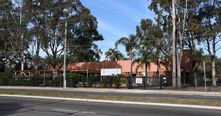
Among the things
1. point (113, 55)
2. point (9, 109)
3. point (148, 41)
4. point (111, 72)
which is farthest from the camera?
point (113, 55)

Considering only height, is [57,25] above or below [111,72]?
above

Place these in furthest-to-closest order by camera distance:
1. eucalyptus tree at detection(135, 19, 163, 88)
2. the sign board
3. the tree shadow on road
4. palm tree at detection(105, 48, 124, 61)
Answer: palm tree at detection(105, 48, 124, 61) < eucalyptus tree at detection(135, 19, 163, 88) < the sign board < the tree shadow on road

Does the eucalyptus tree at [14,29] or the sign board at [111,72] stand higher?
the eucalyptus tree at [14,29]

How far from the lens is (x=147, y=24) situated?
2537 inches

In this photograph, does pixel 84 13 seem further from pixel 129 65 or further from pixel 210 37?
pixel 210 37

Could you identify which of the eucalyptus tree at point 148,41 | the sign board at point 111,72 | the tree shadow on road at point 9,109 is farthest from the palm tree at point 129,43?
the tree shadow on road at point 9,109

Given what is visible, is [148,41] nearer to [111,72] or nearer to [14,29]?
[111,72]

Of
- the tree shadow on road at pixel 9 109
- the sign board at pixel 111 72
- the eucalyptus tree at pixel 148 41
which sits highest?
the eucalyptus tree at pixel 148 41

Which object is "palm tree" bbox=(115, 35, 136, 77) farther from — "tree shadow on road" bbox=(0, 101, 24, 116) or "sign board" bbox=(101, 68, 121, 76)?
"tree shadow on road" bbox=(0, 101, 24, 116)

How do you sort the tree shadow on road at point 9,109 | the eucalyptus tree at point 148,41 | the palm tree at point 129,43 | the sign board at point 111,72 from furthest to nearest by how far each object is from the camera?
the palm tree at point 129,43 < the eucalyptus tree at point 148,41 < the sign board at point 111,72 < the tree shadow on road at point 9,109

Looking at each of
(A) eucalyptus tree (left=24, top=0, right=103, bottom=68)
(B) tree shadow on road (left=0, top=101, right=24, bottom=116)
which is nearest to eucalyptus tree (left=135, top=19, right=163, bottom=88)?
(A) eucalyptus tree (left=24, top=0, right=103, bottom=68)

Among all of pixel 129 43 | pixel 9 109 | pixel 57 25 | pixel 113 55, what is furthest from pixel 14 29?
pixel 9 109

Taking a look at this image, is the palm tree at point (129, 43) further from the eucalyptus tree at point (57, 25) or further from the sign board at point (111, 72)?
the sign board at point (111, 72)

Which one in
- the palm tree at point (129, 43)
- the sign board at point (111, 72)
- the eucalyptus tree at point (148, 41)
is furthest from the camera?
the palm tree at point (129, 43)
